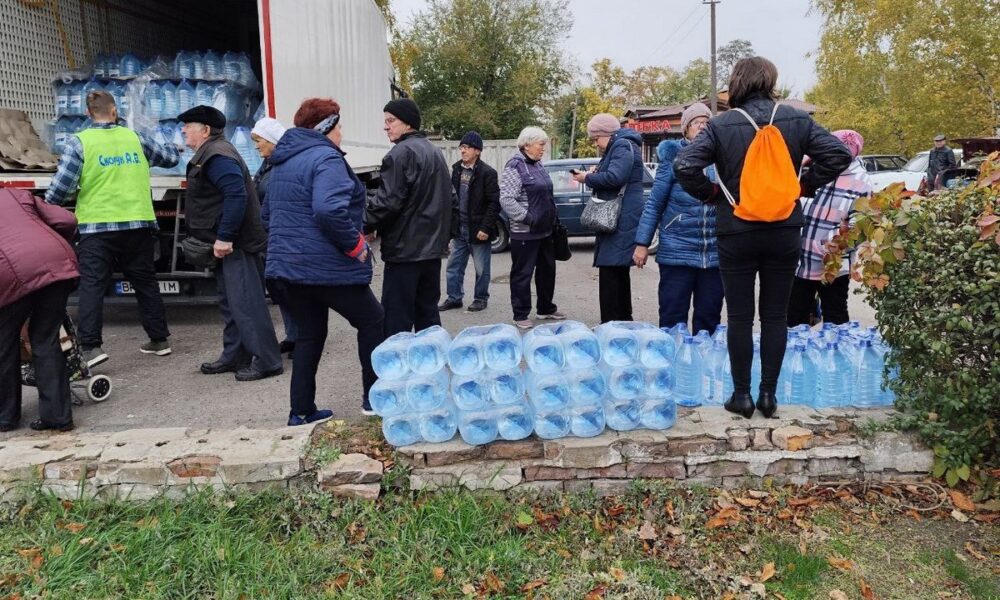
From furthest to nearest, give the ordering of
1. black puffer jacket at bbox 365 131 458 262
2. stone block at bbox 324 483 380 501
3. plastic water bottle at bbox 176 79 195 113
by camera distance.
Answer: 1. plastic water bottle at bbox 176 79 195 113
2. black puffer jacket at bbox 365 131 458 262
3. stone block at bbox 324 483 380 501

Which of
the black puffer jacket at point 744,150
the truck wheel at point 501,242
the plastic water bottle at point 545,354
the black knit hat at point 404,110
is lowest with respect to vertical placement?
the plastic water bottle at point 545,354

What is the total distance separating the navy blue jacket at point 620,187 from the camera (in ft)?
18.0

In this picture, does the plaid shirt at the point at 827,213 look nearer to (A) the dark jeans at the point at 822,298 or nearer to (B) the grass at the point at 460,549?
(A) the dark jeans at the point at 822,298

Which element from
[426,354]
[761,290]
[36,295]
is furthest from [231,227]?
[761,290]

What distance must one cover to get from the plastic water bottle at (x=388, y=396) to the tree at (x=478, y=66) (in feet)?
107

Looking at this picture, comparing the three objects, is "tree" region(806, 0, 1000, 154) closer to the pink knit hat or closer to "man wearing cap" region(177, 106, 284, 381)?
the pink knit hat

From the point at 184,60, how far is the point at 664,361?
6.64m

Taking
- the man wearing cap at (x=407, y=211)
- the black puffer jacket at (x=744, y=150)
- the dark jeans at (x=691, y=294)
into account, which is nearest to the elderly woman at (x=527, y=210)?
the dark jeans at (x=691, y=294)

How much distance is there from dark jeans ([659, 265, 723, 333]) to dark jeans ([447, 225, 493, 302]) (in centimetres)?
296

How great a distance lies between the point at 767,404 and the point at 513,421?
1278mm

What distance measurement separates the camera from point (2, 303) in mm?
3826

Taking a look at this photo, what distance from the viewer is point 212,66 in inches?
303

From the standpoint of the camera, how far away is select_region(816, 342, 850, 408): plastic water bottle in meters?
3.82

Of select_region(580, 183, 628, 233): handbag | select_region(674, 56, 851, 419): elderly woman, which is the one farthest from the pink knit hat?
select_region(674, 56, 851, 419): elderly woman
